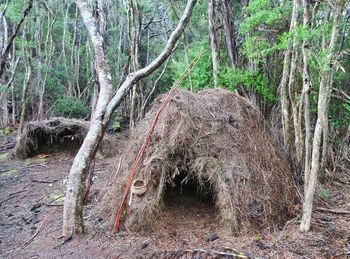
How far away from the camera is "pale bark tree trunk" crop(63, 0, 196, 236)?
4441 mm

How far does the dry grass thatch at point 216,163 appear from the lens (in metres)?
4.61

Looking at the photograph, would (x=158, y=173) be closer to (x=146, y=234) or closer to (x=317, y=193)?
(x=146, y=234)

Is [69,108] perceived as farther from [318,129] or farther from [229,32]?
[318,129]

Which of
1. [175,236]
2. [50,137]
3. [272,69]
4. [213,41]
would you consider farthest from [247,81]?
[50,137]

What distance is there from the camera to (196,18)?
10258 mm

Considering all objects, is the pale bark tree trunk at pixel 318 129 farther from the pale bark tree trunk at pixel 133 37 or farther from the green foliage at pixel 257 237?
the pale bark tree trunk at pixel 133 37

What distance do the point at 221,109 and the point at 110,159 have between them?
14.6 ft

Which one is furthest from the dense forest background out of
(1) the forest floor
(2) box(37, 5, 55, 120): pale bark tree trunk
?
(1) the forest floor

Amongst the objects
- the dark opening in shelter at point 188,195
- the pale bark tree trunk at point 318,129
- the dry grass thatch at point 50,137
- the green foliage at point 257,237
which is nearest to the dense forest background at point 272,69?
the pale bark tree trunk at point 318,129

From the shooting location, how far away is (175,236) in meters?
4.54

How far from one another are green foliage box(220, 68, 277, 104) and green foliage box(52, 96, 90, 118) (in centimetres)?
873

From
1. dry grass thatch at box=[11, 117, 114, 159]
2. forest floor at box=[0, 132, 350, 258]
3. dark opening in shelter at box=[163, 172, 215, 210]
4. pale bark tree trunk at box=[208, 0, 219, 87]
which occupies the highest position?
pale bark tree trunk at box=[208, 0, 219, 87]

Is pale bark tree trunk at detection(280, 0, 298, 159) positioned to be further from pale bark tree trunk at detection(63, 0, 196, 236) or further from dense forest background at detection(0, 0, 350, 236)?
pale bark tree trunk at detection(63, 0, 196, 236)

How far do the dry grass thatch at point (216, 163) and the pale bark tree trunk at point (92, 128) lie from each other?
2.14 feet
